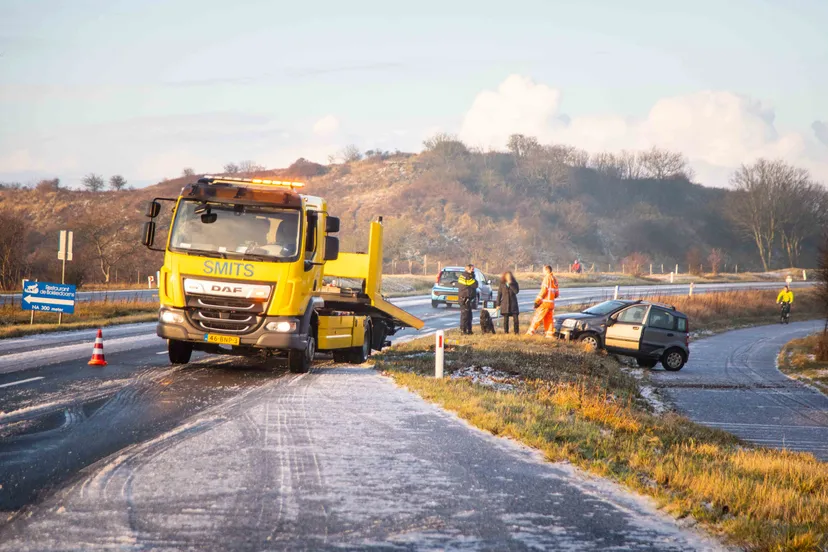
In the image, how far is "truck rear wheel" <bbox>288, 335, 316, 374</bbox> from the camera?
14.6 m

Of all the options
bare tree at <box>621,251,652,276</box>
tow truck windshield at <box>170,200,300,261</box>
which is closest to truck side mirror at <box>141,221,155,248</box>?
tow truck windshield at <box>170,200,300,261</box>

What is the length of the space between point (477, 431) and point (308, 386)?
3.97m

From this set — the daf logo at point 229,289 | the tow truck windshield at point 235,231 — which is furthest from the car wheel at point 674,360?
the daf logo at point 229,289

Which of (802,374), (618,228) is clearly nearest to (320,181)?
(618,228)

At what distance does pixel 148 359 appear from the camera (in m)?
16.7

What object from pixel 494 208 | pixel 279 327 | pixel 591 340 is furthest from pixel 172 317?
pixel 494 208

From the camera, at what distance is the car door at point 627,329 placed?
25.3 m

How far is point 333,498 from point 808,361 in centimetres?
2865

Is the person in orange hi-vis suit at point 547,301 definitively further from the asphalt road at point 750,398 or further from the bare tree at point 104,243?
the bare tree at point 104,243

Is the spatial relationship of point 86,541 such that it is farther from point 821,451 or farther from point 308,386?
point 821,451

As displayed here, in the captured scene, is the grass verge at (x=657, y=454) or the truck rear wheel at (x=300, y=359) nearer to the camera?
the grass verge at (x=657, y=454)

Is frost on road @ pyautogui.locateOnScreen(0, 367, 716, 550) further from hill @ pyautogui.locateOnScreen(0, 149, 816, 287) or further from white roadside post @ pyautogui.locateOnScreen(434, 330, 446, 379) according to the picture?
hill @ pyautogui.locateOnScreen(0, 149, 816, 287)

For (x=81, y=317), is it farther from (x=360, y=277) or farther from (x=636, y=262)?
(x=636, y=262)

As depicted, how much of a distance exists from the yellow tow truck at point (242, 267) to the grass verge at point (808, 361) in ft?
56.3
